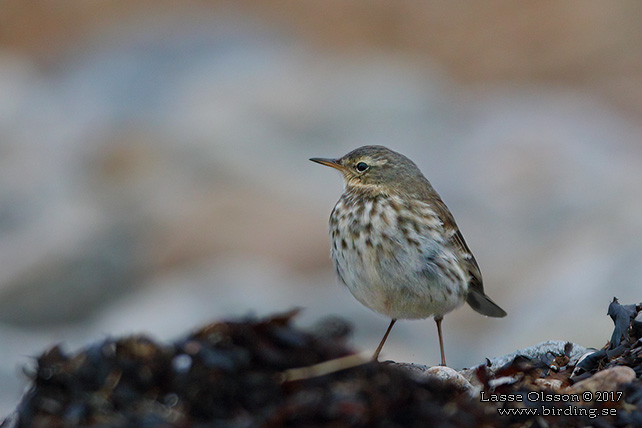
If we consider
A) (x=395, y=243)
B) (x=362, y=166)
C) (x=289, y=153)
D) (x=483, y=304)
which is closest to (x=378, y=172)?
(x=362, y=166)

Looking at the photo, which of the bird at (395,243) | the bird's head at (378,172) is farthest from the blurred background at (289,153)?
the bird's head at (378,172)

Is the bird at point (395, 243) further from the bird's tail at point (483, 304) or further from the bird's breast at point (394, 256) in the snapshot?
the bird's tail at point (483, 304)

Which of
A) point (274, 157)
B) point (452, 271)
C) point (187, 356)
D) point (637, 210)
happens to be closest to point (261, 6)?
point (274, 157)

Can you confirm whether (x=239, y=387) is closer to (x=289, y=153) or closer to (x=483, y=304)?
(x=483, y=304)

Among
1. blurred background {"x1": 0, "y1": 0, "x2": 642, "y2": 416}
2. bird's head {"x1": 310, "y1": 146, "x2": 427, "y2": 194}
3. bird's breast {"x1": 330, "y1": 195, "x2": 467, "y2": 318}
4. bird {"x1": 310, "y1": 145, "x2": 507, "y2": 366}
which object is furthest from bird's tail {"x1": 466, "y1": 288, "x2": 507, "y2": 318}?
blurred background {"x1": 0, "y1": 0, "x2": 642, "y2": 416}

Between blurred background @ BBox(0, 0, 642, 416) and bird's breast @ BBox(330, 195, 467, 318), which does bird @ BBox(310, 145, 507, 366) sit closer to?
bird's breast @ BBox(330, 195, 467, 318)

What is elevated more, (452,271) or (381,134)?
(381,134)

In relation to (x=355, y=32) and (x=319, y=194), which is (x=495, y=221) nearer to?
(x=319, y=194)
